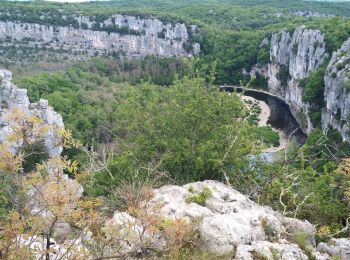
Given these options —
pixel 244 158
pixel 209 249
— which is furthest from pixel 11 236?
pixel 244 158

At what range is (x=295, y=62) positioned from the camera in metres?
71.9

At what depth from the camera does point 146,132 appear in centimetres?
1464

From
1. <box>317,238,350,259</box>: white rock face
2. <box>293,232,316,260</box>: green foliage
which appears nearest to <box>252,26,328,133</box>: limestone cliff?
<box>317,238,350,259</box>: white rock face

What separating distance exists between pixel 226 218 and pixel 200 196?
1.06 meters

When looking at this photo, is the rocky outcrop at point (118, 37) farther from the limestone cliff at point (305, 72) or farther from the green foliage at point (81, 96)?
the green foliage at point (81, 96)

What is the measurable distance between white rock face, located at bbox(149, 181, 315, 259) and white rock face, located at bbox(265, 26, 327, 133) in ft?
156

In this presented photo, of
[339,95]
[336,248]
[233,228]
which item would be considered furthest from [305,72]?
[233,228]

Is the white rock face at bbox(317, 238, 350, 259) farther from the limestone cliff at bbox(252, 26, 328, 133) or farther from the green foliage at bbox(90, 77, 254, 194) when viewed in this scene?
the limestone cliff at bbox(252, 26, 328, 133)

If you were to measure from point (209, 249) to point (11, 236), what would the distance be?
404 cm

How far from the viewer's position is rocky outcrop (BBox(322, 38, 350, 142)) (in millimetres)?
42750

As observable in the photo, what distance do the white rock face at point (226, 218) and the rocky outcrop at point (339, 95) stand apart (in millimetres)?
32566

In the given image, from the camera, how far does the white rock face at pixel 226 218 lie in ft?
28.3

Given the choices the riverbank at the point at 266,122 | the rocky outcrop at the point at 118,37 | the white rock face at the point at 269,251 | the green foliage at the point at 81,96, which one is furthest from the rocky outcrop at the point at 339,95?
the rocky outcrop at the point at 118,37

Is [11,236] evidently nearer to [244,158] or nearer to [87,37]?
[244,158]
